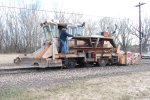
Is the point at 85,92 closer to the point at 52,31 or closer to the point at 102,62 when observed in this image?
the point at 52,31

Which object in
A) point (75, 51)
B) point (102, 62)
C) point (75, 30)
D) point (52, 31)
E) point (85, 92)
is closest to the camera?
point (85, 92)

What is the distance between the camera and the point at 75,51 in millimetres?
17312

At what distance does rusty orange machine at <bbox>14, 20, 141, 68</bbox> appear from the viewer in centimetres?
1623

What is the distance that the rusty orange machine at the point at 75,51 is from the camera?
639 inches

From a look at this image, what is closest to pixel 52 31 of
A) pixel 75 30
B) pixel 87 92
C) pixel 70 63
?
pixel 75 30

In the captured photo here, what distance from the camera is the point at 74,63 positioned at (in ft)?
57.1

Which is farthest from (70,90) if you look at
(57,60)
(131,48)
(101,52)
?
(131,48)

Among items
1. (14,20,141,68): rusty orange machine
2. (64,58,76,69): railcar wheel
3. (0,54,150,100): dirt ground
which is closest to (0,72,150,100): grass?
(0,54,150,100): dirt ground

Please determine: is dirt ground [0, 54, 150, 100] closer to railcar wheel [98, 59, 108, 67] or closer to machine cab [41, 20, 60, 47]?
machine cab [41, 20, 60, 47]

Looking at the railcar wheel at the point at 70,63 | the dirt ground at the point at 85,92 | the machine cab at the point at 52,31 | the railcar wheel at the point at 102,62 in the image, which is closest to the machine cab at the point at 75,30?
the machine cab at the point at 52,31

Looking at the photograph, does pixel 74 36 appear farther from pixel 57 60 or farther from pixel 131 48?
pixel 131 48

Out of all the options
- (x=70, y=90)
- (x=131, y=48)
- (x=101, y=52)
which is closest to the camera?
(x=70, y=90)

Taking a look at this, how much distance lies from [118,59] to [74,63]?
3845 mm

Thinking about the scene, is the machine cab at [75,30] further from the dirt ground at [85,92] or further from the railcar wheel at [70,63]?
the dirt ground at [85,92]
